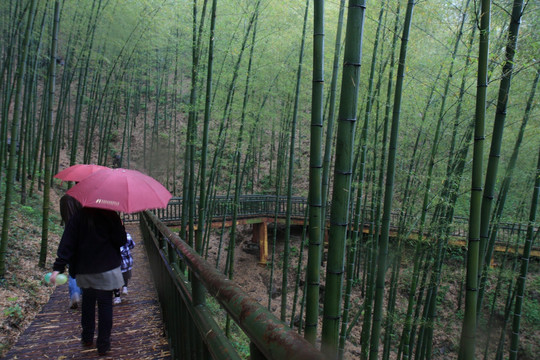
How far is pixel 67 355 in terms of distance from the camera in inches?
81.4

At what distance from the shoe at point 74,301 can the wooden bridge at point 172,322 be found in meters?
0.05

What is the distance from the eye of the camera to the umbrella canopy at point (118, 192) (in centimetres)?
177

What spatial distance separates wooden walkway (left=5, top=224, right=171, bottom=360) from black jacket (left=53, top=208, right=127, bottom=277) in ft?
2.00

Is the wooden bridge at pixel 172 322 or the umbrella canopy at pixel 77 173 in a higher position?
the umbrella canopy at pixel 77 173

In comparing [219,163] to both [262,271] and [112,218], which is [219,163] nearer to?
[262,271]

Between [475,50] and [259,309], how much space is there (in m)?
3.81

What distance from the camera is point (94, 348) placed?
2145mm

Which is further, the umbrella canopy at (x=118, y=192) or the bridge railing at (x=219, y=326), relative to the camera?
the umbrella canopy at (x=118, y=192)

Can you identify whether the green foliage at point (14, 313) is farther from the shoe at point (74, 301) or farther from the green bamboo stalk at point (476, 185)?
the green bamboo stalk at point (476, 185)

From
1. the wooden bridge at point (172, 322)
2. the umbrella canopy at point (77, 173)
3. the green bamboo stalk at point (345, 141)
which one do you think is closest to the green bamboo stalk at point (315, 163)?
the green bamboo stalk at point (345, 141)

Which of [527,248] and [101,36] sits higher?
[101,36]

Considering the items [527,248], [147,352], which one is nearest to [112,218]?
[147,352]

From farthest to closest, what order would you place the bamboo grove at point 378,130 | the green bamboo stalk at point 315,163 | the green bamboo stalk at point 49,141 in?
the green bamboo stalk at point 49,141 → the bamboo grove at point 378,130 → the green bamboo stalk at point 315,163

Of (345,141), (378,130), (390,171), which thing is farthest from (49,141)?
(378,130)
